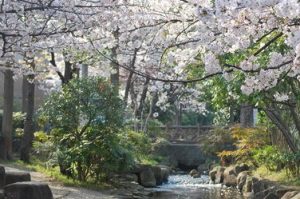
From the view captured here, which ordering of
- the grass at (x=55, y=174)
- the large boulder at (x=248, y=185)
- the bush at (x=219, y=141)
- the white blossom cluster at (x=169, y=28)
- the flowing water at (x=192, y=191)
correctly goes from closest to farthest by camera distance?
the white blossom cluster at (x=169, y=28)
the grass at (x=55, y=174)
the flowing water at (x=192, y=191)
the large boulder at (x=248, y=185)
the bush at (x=219, y=141)

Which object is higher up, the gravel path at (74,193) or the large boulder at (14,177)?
the large boulder at (14,177)

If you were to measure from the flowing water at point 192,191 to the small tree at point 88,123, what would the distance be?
158cm

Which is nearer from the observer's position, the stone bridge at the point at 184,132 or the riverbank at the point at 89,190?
the riverbank at the point at 89,190

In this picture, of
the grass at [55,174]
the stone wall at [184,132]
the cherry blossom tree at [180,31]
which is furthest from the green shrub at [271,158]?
the stone wall at [184,132]

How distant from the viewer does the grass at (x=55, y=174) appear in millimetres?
12641

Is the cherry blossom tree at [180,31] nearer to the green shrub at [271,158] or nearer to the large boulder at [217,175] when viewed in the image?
the green shrub at [271,158]

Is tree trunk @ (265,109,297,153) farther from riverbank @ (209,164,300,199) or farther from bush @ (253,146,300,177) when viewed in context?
riverbank @ (209,164,300,199)

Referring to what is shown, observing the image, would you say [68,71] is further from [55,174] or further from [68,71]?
[55,174]

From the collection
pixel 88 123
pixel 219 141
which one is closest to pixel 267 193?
pixel 88 123

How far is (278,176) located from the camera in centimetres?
1339

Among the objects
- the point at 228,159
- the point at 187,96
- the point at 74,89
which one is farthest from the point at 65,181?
the point at 187,96

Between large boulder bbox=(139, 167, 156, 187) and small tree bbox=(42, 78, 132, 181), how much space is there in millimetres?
2603

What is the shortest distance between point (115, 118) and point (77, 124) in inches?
39.6

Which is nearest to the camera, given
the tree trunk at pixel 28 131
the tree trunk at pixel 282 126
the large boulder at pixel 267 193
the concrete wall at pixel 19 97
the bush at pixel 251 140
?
the large boulder at pixel 267 193
